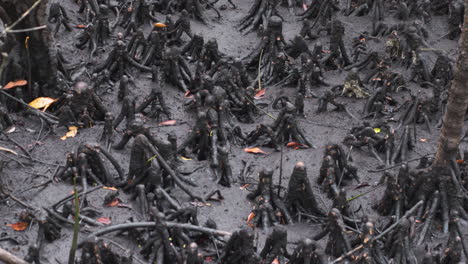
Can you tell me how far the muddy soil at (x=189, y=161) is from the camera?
6609mm

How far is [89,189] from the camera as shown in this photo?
681cm

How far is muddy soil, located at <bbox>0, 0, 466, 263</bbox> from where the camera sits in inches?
260

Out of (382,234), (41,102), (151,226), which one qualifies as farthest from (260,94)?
(151,226)

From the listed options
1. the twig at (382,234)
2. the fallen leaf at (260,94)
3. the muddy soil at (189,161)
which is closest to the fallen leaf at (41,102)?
the muddy soil at (189,161)

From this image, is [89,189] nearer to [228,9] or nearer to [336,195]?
[336,195]

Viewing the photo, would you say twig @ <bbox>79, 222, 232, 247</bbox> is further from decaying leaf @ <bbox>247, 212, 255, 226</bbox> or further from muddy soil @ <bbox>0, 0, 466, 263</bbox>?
decaying leaf @ <bbox>247, 212, 255, 226</bbox>

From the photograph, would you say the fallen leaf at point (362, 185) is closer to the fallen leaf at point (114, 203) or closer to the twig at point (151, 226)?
the twig at point (151, 226)

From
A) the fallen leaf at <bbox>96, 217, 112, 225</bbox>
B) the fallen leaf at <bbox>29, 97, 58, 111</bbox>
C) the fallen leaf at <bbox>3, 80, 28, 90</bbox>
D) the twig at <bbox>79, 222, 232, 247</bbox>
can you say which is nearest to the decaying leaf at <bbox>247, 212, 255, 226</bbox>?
the twig at <bbox>79, 222, 232, 247</bbox>

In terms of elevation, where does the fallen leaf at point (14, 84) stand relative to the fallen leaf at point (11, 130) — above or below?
above

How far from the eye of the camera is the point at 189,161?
25.5 ft

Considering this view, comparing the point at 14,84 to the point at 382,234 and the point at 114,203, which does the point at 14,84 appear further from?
the point at 382,234

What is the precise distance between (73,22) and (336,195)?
5491 millimetres

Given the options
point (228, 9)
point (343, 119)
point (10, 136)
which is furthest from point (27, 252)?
point (228, 9)

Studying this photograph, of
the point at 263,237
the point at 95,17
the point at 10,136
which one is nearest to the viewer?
the point at 263,237
